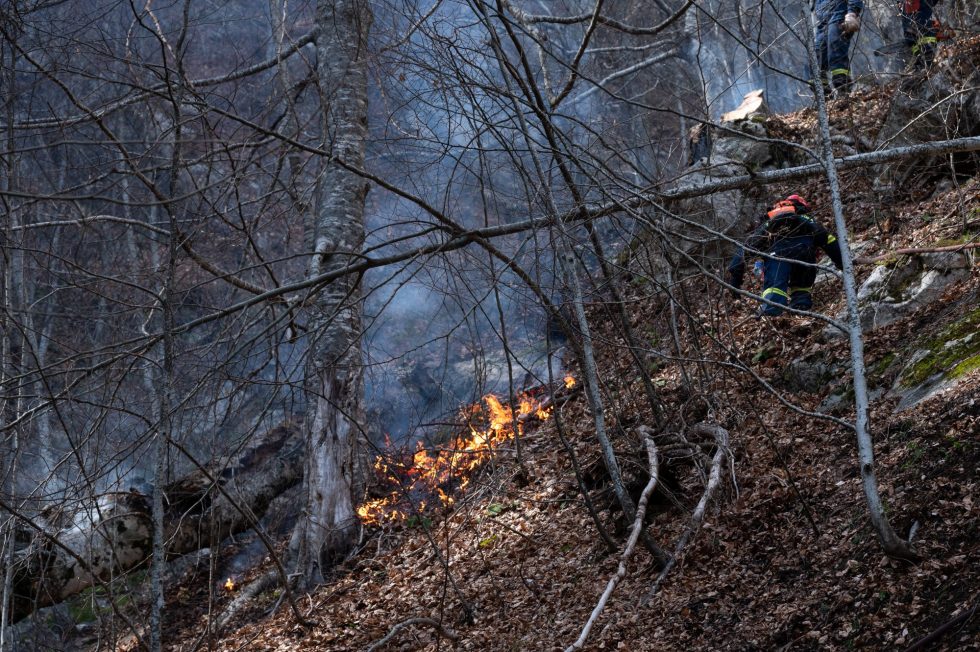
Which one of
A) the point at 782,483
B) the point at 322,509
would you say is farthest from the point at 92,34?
the point at 782,483

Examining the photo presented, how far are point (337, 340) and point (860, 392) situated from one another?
4.72m

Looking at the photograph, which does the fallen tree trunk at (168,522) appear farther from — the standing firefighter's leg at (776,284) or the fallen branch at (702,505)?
the standing firefighter's leg at (776,284)

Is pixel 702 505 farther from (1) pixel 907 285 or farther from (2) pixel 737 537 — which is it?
(1) pixel 907 285

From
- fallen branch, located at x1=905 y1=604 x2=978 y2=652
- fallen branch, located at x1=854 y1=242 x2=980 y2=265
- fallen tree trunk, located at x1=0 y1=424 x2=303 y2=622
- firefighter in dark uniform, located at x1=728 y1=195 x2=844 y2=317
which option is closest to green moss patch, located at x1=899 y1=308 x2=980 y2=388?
fallen branch, located at x1=854 y1=242 x2=980 y2=265

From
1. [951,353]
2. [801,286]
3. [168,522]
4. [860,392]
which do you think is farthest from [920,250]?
[168,522]

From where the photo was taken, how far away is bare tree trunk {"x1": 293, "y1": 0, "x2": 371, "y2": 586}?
21.6 ft

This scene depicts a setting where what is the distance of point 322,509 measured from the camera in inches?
262

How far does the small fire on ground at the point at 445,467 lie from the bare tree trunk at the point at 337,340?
1.18ft

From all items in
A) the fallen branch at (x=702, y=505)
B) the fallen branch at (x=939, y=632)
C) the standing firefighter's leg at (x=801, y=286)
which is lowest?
the fallen branch at (x=939, y=632)

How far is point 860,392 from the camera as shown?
306cm

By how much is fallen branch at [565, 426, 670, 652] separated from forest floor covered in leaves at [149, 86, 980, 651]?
0.14m

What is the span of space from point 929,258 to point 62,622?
396 inches

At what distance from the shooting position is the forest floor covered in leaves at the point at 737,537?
3.30 m

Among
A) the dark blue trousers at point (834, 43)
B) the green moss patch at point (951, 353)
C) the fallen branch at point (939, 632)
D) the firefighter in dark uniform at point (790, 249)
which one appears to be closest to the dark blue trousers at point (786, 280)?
the firefighter in dark uniform at point (790, 249)
